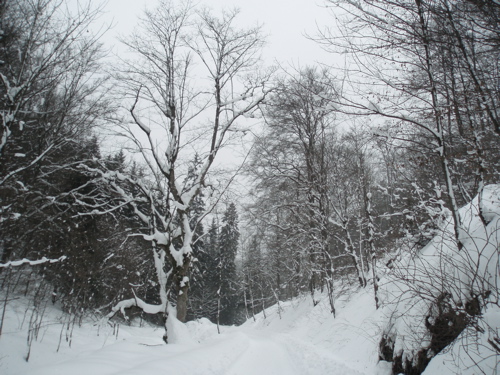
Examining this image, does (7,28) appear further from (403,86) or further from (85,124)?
(403,86)

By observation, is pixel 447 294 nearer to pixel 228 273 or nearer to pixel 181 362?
pixel 181 362

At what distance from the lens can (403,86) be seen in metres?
3.38

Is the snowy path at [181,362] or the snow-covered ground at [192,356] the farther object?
the snow-covered ground at [192,356]

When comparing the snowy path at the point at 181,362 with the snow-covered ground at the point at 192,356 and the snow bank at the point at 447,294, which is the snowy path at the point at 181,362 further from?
the snow bank at the point at 447,294

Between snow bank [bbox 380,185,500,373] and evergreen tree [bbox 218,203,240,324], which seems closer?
snow bank [bbox 380,185,500,373]

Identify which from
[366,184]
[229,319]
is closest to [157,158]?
[366,184]

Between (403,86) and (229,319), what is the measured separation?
38948 mm

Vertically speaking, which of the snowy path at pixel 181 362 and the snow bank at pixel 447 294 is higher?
the snow bank at pixel 447 294

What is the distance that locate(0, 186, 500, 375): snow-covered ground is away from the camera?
252 cm

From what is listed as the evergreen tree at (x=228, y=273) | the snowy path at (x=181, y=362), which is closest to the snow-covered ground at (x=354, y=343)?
the snowy path at (x=181, y=362)

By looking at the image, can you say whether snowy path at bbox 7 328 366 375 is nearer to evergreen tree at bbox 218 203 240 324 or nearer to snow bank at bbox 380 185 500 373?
snow bank at bbox 380 185 500 373

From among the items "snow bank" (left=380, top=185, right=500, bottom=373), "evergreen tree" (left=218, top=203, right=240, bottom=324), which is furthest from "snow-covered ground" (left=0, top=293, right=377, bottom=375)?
"evergreen tree" (left=218, top=203, right=240, bottom=324)

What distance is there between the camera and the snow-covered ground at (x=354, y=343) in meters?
2.52

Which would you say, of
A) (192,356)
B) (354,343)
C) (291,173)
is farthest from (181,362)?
(291,173)
